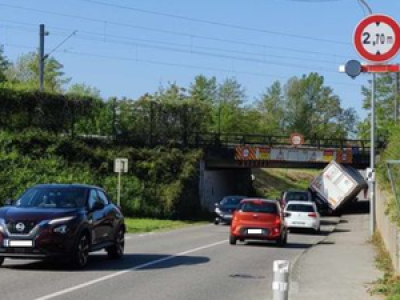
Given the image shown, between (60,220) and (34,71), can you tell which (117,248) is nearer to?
(60,220)

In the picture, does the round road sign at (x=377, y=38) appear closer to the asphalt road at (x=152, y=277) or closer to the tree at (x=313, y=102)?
the asphalt road at (x=152, y=277)

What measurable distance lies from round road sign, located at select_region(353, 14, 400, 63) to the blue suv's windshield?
6.90 metres

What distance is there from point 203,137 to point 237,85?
58179mm

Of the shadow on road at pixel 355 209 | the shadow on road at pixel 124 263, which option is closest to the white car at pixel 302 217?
the shadow on road at pixel 124 263

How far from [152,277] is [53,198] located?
2.94m

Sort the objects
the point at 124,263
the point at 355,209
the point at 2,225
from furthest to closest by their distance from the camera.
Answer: the point at 355,209 < the point at 124,263 < the point at 2,225

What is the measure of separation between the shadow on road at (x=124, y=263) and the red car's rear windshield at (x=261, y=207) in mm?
5455

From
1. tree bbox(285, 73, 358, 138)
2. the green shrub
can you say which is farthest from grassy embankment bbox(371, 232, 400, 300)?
tree bbox(285, 73, 358, 138)

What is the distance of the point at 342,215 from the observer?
179ft

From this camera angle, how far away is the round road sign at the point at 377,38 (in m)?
11.6

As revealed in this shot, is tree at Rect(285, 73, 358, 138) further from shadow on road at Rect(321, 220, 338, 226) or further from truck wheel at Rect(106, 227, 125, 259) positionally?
truck wheel at Rect(106, 227, 125, 259)

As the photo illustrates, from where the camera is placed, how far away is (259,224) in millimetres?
24172

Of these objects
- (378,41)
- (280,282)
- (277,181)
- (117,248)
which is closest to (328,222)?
(117,248)

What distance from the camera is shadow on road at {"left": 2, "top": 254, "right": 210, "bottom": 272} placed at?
1562cm
